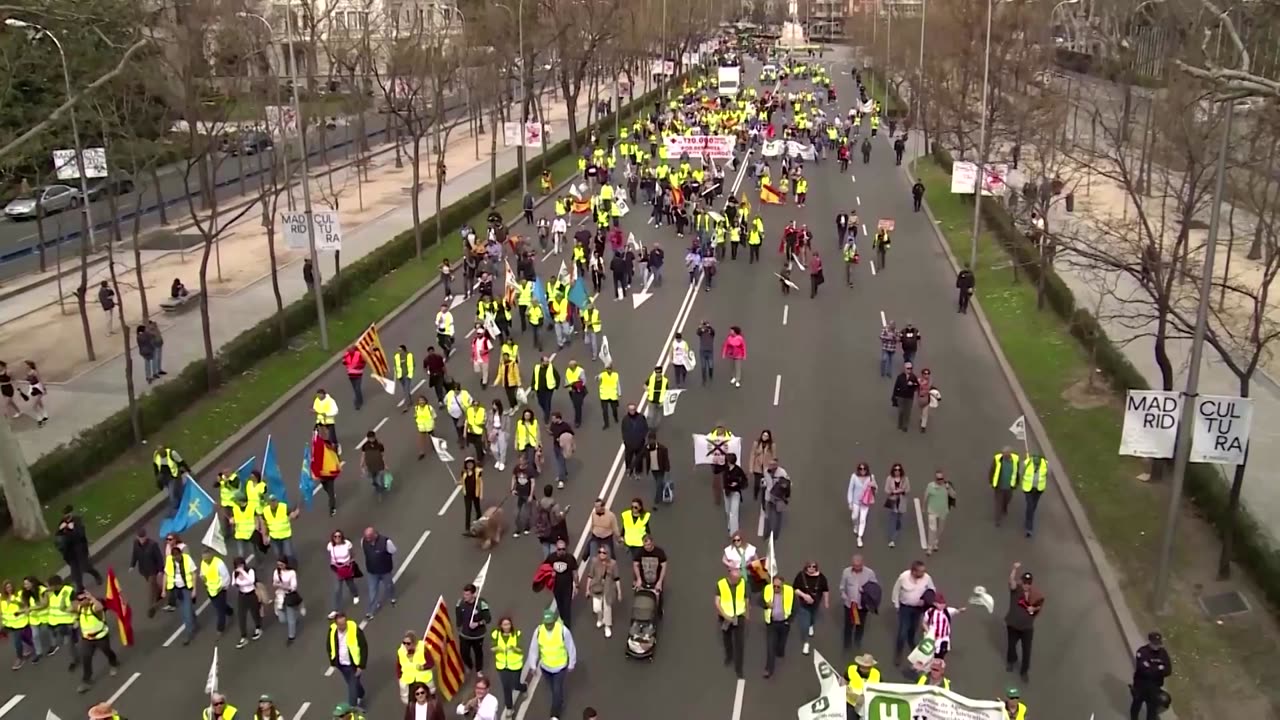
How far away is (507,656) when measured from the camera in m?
12.6

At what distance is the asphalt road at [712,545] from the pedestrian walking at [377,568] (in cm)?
35

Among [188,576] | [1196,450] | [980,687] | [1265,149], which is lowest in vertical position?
[980,687]

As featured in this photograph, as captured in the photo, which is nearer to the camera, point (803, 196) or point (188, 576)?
point (188, 576)

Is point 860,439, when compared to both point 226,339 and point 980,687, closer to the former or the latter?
point 980,687

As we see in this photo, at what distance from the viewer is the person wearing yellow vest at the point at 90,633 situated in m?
13.8

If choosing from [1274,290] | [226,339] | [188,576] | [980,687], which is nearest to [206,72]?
[226,339]

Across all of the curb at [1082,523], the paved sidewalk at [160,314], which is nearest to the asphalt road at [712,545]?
the curb at [1082,523]

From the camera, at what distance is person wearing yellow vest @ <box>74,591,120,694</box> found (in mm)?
13820

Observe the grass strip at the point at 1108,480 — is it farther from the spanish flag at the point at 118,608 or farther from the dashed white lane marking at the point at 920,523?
the spanish flag at the point at 118,608

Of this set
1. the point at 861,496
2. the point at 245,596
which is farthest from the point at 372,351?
the point at 861,496

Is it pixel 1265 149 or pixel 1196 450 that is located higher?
pixel 1265 149

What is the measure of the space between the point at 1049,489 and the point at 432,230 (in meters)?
26.7

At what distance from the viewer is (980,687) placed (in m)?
13.6

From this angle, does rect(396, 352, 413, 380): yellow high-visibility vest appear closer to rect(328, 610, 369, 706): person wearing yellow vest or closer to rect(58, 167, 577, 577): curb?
rect(58, 167, 577, 577): curb
